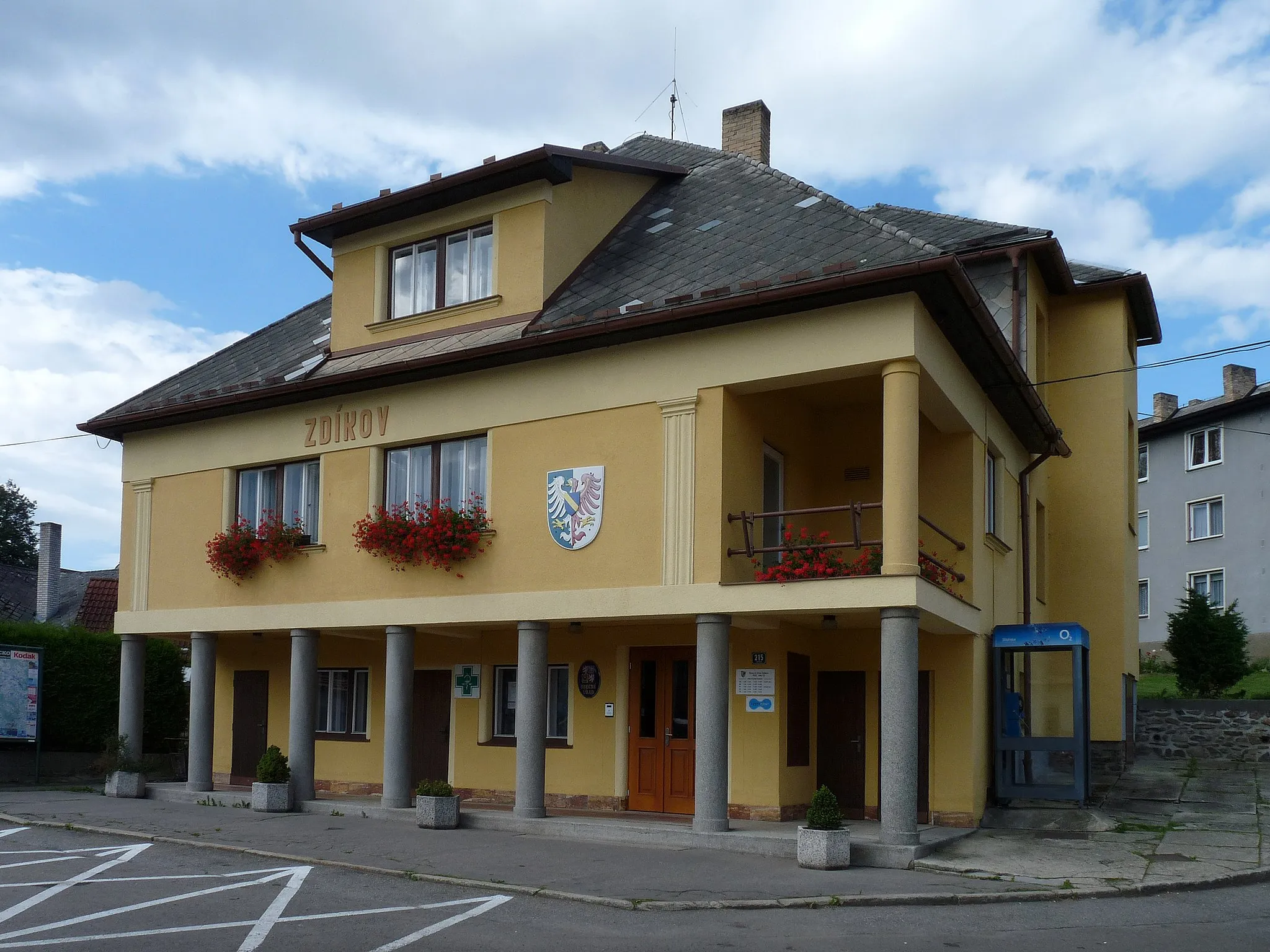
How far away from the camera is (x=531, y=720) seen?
1631 centimetres

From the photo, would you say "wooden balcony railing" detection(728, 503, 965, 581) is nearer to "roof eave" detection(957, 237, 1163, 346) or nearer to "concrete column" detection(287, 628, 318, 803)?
"roof eave" detection(957, 237, 1163, 346)

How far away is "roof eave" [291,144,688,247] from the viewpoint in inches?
687

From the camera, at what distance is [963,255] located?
19.9 m

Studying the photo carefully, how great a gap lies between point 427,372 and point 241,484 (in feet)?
14.4

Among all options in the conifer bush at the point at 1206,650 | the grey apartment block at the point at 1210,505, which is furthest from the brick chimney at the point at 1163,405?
the conifer bush at the point at 1206,650

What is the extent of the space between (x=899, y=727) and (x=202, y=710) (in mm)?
11445

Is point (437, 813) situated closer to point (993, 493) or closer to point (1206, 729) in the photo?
point (993, 493)

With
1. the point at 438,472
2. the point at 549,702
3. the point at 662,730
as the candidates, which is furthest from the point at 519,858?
the point at 438,472

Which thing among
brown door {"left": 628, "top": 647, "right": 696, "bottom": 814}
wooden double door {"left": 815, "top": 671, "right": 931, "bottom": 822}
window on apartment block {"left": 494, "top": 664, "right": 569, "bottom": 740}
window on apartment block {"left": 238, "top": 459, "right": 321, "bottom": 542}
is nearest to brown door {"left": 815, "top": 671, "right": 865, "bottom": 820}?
wooden double door {"left": 815, "top": 671, "right": 931, "bottom": 822}

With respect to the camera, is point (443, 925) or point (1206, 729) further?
point (1206, 729)

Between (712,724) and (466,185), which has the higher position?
(466,185)

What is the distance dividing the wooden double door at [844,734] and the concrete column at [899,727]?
3.08m

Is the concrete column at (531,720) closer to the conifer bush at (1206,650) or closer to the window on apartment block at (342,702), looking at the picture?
the window on apartment block at (342,702)

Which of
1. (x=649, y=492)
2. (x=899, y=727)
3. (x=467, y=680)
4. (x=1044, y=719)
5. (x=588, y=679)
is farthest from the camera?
(x=467, y=680)
